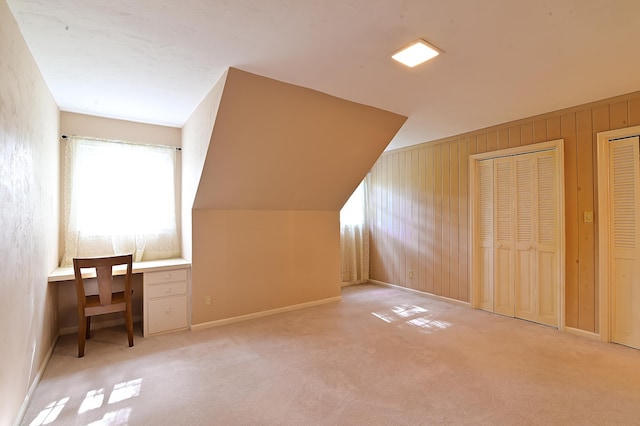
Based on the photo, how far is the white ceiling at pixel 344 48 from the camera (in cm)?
175

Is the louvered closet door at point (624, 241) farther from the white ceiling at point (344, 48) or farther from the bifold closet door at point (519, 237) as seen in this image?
the white ceiling at point (344, 48)

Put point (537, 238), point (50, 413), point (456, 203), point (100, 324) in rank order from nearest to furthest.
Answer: point (50, 413) < point (100, 324) < point (537, 238) < point (456, 203)

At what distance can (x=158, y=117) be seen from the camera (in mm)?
3668

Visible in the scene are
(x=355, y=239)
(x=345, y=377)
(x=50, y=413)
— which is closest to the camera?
(x=50, y=413)

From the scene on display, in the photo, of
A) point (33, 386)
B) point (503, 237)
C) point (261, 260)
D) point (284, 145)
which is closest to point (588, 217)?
point (503, 237)

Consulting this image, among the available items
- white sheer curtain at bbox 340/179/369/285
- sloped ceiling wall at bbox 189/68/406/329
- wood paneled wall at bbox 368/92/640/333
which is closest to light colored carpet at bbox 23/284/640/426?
sloped ceiling wall at bbox 189/68/406/329

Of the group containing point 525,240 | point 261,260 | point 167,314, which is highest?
point 525,240

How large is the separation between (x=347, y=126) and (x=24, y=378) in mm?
3359

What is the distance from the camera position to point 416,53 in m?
2.21

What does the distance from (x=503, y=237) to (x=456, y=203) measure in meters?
0.75

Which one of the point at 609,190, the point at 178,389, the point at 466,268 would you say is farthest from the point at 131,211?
the point at 609,190

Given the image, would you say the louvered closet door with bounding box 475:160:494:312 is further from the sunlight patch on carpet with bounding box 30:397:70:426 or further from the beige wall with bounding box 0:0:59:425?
the beige wall with bounding box 0:0:59:425

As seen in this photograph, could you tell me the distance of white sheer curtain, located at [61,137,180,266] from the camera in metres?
3.44

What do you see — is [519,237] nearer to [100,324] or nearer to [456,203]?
[456,203]
